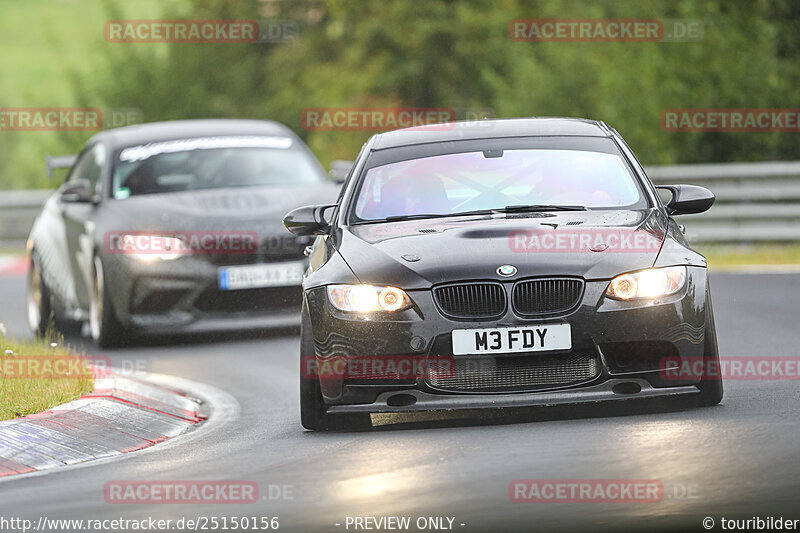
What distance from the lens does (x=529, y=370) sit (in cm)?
808

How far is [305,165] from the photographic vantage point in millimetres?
15164

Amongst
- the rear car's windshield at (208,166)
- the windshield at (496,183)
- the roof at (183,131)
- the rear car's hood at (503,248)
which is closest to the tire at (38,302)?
the roof at (183,131)

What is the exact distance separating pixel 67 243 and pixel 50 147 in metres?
25.0

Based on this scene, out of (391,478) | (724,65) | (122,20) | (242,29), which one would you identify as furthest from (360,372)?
(242,29)

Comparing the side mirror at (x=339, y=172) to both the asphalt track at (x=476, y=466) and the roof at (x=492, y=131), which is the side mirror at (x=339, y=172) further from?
the asphalt track at (x=476, y=466)

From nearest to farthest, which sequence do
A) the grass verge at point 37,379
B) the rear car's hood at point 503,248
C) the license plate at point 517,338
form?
the license plate at point 517,338, the rear car's hood at point 503,248, the grass verge at point 37,379

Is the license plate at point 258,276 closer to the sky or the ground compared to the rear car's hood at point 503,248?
closer to the ground

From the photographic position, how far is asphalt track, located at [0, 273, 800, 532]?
6246 millimetres

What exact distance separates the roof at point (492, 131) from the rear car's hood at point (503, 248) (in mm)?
1010

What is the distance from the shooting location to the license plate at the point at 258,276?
13.5 m

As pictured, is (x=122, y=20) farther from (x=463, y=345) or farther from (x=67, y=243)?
(x=463, y=345)

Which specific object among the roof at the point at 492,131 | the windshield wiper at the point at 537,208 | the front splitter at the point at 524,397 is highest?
the roof at the point at 492,131

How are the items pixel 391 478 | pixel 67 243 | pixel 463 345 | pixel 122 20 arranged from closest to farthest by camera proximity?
pixel 391 478 < pixel 463 345 < pixel 67 243 < pixel 122 20

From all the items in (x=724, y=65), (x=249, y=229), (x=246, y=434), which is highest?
(x=724, y=65)
